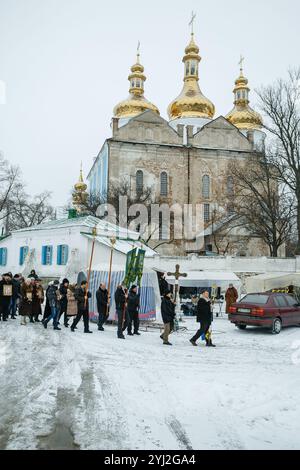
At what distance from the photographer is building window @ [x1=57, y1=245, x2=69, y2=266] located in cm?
2561

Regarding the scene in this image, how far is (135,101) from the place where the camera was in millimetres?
57594

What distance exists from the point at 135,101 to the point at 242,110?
14.7 m

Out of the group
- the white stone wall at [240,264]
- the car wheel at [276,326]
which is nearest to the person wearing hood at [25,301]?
the car wheel at [276,326]

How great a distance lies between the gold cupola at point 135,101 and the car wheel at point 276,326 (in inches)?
1705

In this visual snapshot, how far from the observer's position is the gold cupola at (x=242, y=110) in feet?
195

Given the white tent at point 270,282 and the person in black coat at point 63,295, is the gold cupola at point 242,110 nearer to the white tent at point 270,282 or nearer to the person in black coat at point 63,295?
the white tent at point 270,282

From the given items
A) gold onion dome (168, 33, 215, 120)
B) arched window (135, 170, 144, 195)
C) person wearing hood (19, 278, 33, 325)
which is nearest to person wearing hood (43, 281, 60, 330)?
person wearing hood (19, 278, 33, 325)

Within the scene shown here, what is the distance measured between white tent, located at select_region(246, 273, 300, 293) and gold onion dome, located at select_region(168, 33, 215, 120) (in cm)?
3722

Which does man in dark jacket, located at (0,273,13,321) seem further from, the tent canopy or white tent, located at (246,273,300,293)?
white tent, located at (246,273,300,293)

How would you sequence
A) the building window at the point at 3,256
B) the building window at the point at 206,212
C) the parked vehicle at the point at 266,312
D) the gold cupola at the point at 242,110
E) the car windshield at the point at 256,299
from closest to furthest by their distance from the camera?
the parked vehicle at the point at 266,312 → the car windshield at the point at 256,299 → the building window at the point at 3,256 → the building window at the point at 206,212 → the gold cupola at the point at 242,110

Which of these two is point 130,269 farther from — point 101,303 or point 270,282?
point 270,282

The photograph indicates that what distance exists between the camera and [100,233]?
26.1 m

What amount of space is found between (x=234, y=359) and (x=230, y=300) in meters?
11.2
